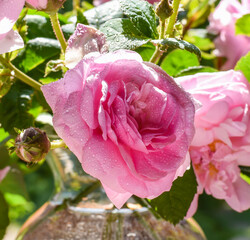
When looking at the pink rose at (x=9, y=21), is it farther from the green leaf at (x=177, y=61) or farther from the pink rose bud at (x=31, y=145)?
the green leaf at (x=177, y=61)

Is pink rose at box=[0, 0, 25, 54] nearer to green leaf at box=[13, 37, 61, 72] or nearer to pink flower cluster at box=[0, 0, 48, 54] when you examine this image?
pink flower cluster at box=[0, 0, 48, 54]

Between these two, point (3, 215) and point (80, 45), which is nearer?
point (80, 45)

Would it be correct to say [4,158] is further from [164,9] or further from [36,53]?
[164,9]

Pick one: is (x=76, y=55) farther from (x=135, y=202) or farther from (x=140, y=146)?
(x=135, y=202)

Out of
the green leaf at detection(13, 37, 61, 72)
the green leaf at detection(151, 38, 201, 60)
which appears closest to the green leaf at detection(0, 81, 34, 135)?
the green leaf at detection(13, 37, 61, 72)

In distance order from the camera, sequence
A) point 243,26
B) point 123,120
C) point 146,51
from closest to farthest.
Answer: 1. point 123,120
2. point 146,51
3. point 243,26

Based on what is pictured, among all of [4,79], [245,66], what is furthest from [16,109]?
[245,66]
